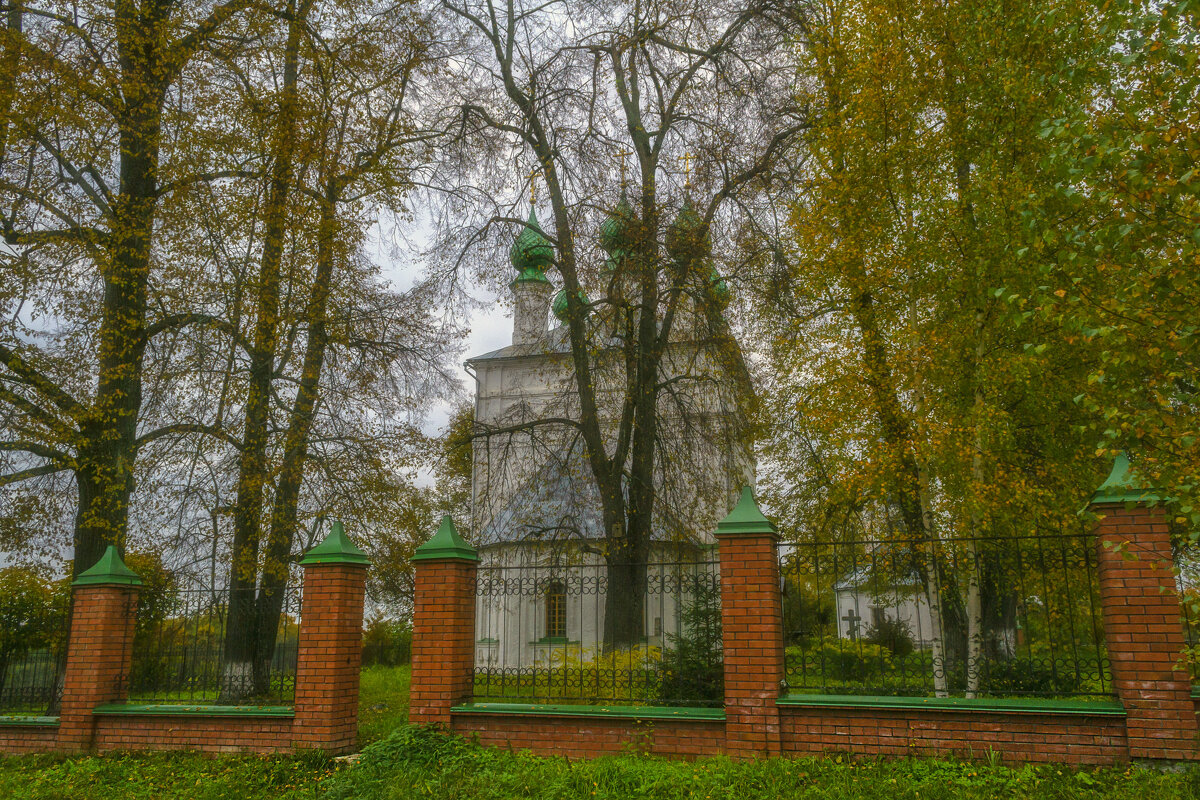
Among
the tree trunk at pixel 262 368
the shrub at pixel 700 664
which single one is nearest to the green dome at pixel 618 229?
the tree trunk at pixel 262 368

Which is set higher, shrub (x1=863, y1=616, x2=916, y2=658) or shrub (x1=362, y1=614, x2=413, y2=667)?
shrub (x1=863, y1=616, x2=916, y2=658)

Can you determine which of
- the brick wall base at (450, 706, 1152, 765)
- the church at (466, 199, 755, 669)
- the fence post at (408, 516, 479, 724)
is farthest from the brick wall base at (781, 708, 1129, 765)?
the church at (466, 199, 755, 669)

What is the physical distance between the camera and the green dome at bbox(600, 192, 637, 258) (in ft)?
→ 41.9

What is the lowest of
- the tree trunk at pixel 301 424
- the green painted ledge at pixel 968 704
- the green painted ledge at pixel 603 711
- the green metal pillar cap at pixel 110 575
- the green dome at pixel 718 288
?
the green painted ledge at pixel 603 711

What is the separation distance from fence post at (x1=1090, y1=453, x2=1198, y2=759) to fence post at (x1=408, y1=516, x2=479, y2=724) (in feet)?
15.8

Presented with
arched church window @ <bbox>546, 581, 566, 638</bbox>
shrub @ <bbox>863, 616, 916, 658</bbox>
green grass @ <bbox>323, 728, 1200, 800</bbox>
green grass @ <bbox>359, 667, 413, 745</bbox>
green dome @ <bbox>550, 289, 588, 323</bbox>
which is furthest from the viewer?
green dome @ <bbox>550, 289, 588, 323</bbox>

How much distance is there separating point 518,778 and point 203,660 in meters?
3.92

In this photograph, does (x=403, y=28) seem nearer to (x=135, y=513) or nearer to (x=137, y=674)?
(x=135, y=513)

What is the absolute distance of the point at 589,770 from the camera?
5.97m

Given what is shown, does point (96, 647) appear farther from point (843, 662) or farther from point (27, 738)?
point (843, 662)

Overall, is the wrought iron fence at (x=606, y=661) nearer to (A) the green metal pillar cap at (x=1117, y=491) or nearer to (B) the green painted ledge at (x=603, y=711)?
(B) the green painted ledge at (x=603, y=711)

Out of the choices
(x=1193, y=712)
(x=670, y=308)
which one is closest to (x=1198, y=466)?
(x=1193, y=712)

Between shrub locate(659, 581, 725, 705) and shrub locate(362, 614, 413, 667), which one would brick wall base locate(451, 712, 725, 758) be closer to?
shrub locate(659, 581, 725, 705)

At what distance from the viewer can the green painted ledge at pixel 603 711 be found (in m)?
Answer: 6.47
